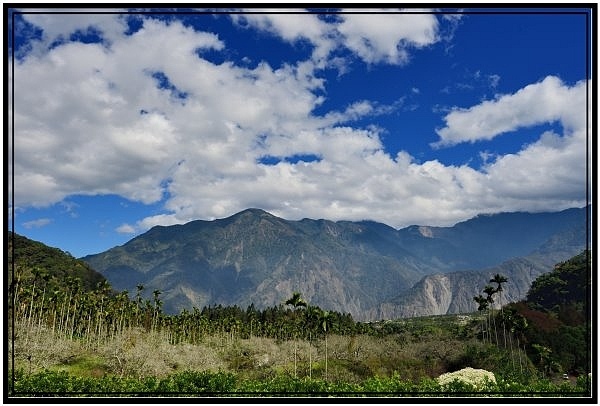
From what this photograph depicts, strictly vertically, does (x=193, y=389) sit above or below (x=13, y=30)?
below

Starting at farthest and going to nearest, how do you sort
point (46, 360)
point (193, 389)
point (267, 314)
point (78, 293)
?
point (267, 314) < point (78, 293) < point (46, 360) < point (193, 389)

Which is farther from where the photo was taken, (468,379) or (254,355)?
(254,355)

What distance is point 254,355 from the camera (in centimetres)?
4881

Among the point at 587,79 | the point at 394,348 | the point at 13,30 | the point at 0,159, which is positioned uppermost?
the point at 13,30

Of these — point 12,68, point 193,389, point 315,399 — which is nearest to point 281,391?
point 315,399

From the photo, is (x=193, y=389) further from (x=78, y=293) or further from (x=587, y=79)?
(x=78, y=293)

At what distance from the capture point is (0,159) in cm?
827

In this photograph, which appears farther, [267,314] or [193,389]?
[267,314]

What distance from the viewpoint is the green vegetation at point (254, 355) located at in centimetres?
881

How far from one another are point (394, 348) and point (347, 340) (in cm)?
744

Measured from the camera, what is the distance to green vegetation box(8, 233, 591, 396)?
881 centimetres

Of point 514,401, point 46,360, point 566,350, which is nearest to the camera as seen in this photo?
point 514,401

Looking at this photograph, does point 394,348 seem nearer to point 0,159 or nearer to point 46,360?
point 46,360

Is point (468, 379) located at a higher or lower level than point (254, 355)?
higher
